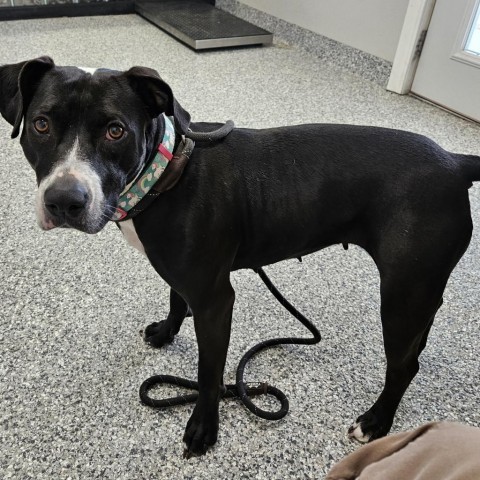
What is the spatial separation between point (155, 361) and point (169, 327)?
89 millimetres

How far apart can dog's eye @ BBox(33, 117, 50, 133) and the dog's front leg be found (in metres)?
0.39

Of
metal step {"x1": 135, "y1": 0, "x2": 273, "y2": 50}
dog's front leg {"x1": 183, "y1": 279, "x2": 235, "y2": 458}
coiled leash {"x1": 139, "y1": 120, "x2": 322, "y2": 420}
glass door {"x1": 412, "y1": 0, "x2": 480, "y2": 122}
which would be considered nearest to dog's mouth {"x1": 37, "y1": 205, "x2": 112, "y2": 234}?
dog's front leg {"x1": 183, "y1": 279, "x2": 235, "y2": 458}

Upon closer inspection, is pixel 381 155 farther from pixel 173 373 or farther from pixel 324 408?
pixel 173 373

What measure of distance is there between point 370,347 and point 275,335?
25 cm

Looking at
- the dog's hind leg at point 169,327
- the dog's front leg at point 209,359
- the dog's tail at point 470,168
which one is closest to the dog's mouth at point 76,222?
the dog's front leg at point 209,359

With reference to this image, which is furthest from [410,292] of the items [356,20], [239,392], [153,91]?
[356,20]

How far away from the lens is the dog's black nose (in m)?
0.77

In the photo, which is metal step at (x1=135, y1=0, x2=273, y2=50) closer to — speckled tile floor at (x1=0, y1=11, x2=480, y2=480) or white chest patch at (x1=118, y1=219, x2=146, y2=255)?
speckled tile floor at (x1=0, y1=11, x2=480, y2=480)

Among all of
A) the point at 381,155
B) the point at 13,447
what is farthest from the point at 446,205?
the point at 13,447

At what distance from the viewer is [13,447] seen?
1.04m

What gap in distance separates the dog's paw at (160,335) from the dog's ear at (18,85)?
24.0 inches

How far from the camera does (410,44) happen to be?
2.57 m

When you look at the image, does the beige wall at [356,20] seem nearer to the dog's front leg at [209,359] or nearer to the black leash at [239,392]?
the black leash at [239,392]

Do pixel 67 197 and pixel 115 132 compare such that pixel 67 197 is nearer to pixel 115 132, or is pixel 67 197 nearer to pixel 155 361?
pixel 115 132
